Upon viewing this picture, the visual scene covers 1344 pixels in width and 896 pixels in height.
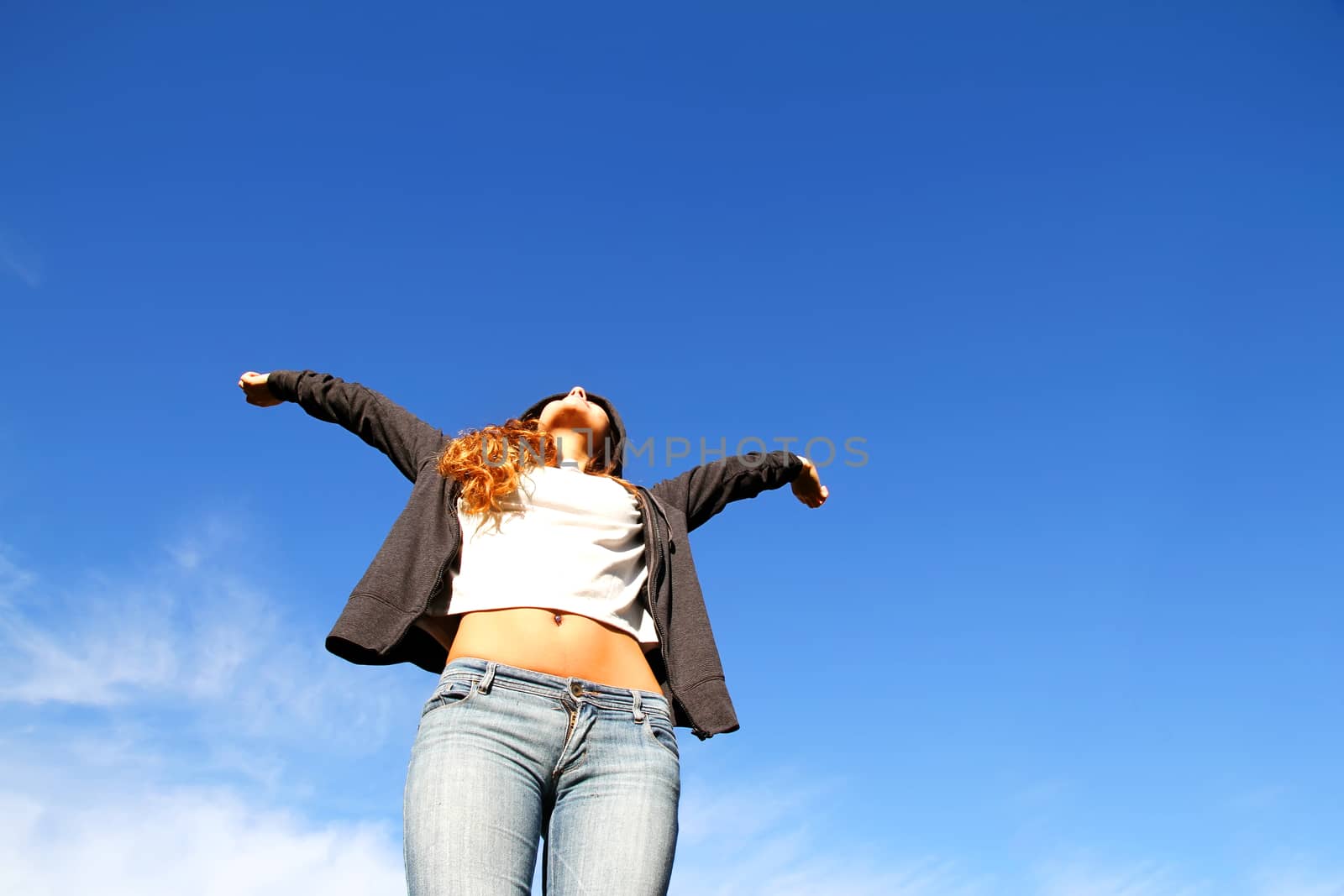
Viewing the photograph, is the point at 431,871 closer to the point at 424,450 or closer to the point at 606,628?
the point at 606,628

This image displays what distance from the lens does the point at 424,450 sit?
5.02 metres

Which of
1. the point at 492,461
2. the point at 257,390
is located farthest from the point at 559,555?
the point at 257,390

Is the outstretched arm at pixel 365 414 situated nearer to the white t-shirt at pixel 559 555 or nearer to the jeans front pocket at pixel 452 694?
the white t-shirt at pixel 559 555

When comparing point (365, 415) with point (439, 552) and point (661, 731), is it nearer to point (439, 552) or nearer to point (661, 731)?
point (439, 552)

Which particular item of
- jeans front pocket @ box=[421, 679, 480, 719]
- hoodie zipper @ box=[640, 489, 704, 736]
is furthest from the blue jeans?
hoodie zipper @ box=[640, 489, 704, 736]

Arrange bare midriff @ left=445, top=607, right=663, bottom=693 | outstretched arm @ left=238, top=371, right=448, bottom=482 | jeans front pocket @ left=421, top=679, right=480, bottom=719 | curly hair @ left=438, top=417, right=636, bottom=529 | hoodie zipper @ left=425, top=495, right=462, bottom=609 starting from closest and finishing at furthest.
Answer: jeans front pocket @ left=421, top=679, right=480, bottom=719
bare midriff @ left=445, top=607, right=663, bottom=693
hoodie zipper @ left=425, top=495, right=462, bottom=609
curly hair @ left=438, top=417, right=636, bottom=529
outstretched arm @ left=238, top=371, right=448, bottom=482

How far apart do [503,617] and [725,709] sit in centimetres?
105

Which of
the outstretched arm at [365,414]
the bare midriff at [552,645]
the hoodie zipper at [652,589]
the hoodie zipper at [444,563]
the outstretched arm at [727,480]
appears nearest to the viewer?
the bare midriff at [552,645]

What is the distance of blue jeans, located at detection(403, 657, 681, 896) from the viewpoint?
3.42 metres

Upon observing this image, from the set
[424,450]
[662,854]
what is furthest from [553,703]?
[424,450]

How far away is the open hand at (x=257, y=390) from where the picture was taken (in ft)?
17.2

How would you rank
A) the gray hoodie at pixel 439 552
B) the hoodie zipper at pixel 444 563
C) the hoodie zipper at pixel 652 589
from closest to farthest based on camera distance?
1. the gray hoodie at pixel 439 552
2. the hoodie zipper at pixel 444 563
3. the hoodie zipper at pixel 652 589

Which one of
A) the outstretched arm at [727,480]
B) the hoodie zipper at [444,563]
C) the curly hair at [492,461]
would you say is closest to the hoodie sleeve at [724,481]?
the outstretched arm at [727,480]

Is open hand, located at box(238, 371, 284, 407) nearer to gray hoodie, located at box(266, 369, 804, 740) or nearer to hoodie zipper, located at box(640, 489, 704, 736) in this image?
gray hoodie, located at box(266, 369, 804, 740)
